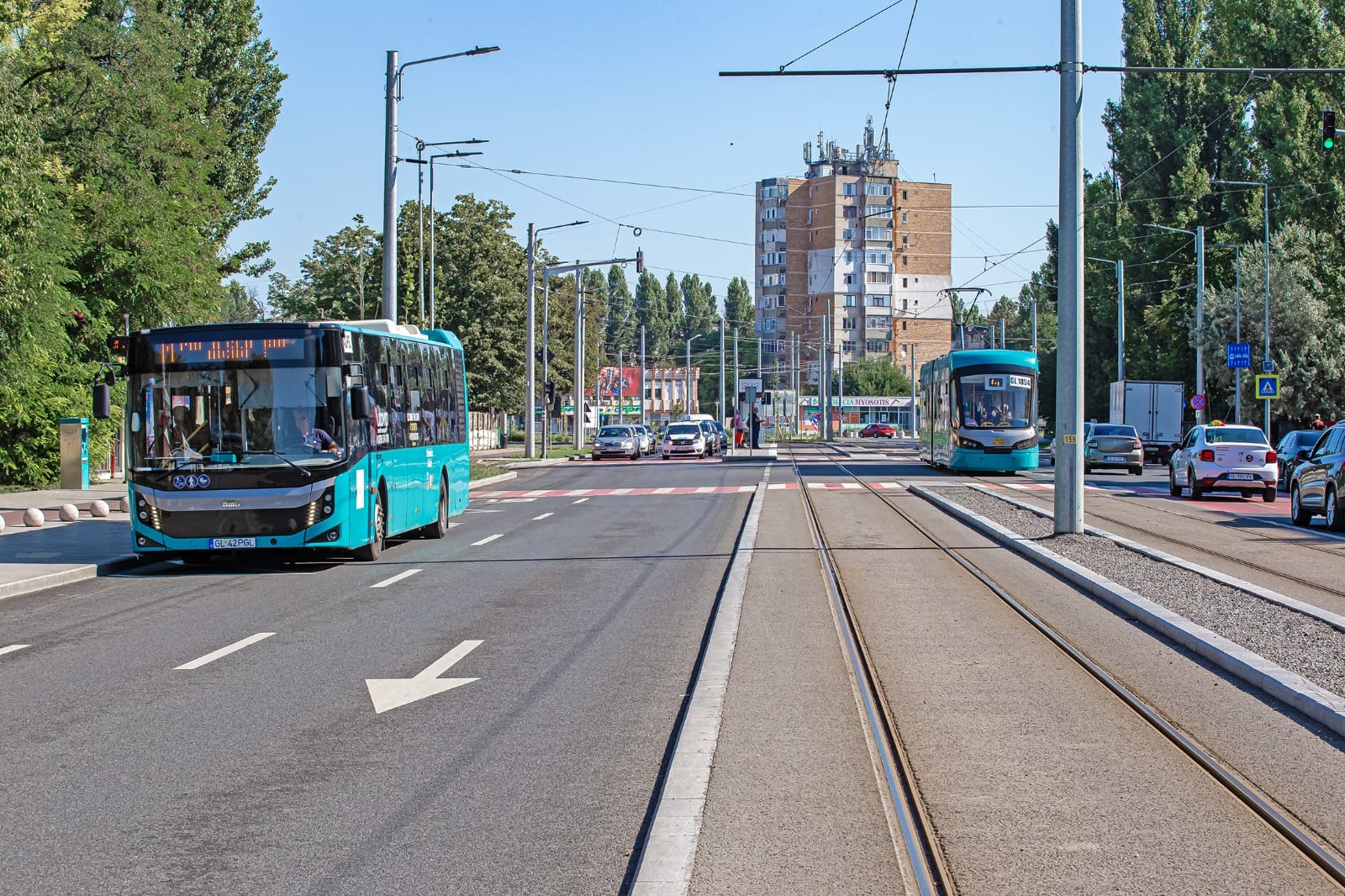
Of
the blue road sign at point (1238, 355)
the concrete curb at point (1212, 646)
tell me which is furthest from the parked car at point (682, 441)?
the concrete curb at point (1212, 646)

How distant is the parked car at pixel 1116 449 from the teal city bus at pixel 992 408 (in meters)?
5.45

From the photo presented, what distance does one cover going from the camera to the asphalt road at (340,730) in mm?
5523

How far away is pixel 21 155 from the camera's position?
77.9 ft

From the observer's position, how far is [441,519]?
22.3 meters

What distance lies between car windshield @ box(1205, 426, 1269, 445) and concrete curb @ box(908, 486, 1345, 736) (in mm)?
15823

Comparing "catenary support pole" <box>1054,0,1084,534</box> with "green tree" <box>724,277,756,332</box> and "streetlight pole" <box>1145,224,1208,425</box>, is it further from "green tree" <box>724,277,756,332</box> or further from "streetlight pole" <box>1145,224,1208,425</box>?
"green tree" <box>724,277,756,332</box>

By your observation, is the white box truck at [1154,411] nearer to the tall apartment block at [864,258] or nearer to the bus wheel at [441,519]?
the bus wheel at [441,519]

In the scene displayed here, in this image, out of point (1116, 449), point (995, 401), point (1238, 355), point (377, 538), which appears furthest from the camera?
point (1238, 355)

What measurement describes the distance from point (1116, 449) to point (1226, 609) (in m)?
35.8

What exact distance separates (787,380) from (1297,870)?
153 meters

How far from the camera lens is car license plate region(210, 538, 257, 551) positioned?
16.5 metres

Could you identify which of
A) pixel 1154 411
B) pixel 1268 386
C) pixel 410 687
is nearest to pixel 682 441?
pixel 1154 411

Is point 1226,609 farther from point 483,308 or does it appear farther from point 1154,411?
point 483,308

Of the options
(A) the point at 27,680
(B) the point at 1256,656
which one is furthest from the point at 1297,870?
(A) the point at 27,680
